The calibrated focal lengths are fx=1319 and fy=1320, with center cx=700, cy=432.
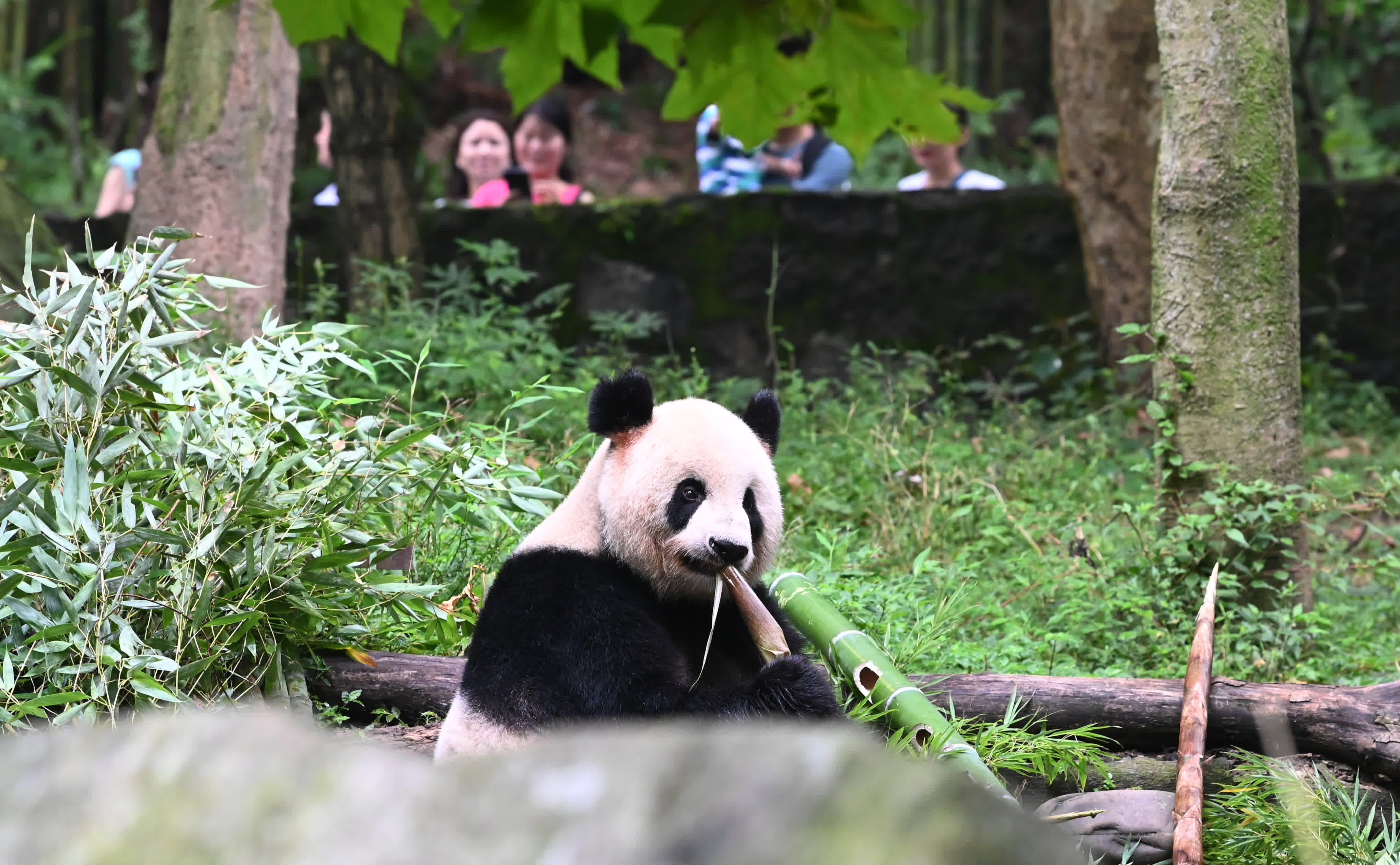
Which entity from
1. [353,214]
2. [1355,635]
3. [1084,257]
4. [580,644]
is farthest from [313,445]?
[1084,257]

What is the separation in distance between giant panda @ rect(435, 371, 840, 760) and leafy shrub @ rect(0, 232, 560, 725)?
0.70 m

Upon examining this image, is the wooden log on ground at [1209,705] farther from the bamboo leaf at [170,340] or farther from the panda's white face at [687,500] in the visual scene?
the bamboo leaf at [170,340]

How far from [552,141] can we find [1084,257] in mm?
3332

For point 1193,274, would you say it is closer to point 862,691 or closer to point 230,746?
point 862,691

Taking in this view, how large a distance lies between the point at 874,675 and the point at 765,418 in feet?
2.12

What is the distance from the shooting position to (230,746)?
79cm

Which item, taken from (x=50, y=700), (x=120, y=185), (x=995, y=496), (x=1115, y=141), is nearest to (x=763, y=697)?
(x=50, y=700)

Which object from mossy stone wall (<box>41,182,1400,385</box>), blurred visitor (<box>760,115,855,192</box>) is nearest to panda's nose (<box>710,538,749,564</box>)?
mossy stone wall (<box>41,182,1400,385</box>)

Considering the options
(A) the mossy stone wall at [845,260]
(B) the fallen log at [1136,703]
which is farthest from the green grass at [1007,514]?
(A) the mossy stone wall at [845,260]

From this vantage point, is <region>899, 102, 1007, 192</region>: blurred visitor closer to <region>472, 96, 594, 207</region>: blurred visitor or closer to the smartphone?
<region>472, 96, 594, 207</region>: blurred visitor

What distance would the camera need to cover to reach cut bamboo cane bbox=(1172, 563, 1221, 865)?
2.65 m

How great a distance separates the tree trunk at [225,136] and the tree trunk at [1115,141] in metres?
3.97

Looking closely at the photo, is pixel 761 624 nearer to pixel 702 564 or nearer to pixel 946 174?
pixel 702 564

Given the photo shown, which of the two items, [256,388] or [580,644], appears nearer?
[580,644]
